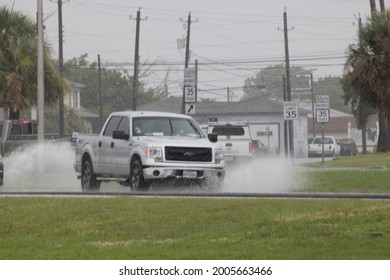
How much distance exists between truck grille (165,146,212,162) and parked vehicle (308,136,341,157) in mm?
56323

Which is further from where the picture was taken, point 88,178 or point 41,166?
point 41,166

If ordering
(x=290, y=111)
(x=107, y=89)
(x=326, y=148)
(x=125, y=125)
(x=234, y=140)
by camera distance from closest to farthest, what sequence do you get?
(x=125, y=125) → (x=234, y=140) → (x=290, y=111) → (x=326, y=148) → (x=107, y=89)

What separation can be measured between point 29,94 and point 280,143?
174 feet

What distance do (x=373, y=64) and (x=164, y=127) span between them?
7.30 meters

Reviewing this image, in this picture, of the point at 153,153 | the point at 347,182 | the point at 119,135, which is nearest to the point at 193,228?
the point at 153,153

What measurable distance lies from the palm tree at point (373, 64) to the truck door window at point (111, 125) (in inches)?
284

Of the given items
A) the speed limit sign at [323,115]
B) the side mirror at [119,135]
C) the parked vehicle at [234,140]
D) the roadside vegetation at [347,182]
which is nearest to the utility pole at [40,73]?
the parked vehicle at [234,140]

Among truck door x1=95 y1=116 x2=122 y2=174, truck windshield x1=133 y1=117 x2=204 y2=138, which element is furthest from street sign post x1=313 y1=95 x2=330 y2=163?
truck windshield x1=133 y1=117 x2=204 y2=138

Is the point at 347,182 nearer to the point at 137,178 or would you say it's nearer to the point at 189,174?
the point at 189,174

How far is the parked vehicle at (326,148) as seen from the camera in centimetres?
8532

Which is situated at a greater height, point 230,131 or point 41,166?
point 230,131

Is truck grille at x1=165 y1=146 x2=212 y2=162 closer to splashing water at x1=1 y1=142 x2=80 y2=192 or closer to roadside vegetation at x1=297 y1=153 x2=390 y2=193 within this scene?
roadside vegetation at x1=297 y1=153 x2=390 y2=193

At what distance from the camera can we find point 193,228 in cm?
1842

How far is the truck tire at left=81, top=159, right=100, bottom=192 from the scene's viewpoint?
29500 mm
